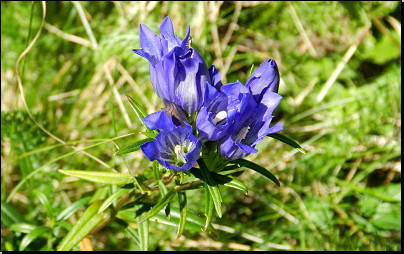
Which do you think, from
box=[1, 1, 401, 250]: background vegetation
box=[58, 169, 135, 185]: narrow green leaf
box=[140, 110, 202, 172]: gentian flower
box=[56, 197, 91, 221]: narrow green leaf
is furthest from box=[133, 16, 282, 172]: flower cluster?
box=[1, 1, 401, 250]: background vegetation

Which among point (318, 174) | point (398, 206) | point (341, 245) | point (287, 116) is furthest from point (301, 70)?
point (341, 245)

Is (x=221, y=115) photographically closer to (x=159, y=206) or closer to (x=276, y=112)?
(x=159, y=206)

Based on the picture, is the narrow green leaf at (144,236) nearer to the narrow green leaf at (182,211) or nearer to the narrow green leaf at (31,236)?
the narrow green leaf at (182,211)

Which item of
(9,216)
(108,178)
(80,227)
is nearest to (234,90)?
(108,178)

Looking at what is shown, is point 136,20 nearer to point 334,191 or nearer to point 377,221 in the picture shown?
point 334,191

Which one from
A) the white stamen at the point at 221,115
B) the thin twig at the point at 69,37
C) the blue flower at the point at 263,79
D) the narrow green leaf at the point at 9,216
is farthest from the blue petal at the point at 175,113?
the thin twig at the point at 69,37

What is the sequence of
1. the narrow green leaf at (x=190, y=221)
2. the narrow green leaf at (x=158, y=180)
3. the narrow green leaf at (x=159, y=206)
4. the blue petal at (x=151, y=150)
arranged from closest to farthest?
1. the blue petal at (x=151, y=150)
2. the narrow green leaf at (x=159, y=206)
3. the narrow green leaf at (x=158, y=180)
4. the narrow green leaf at (x=190, y=221)
